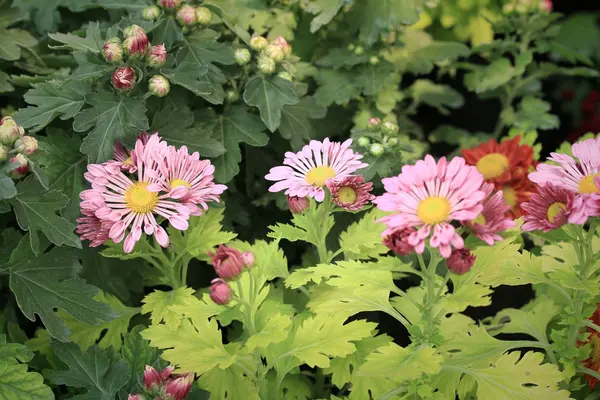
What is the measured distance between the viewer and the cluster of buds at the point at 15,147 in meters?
0.73

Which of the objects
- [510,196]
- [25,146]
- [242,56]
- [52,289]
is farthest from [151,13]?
[510,196]

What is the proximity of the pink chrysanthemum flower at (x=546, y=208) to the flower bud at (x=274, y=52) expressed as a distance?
0.44 meters

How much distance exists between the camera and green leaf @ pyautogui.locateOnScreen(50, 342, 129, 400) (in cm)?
77

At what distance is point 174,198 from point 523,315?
0.48 meters

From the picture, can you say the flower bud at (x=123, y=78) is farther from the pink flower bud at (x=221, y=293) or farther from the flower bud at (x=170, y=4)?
the pink flower bud at (x=221, y=293)

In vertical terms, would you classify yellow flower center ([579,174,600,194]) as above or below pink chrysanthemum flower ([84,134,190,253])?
above

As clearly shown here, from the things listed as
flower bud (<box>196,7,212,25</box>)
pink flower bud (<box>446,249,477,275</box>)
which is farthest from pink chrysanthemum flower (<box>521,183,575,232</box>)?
flower bud (<box>196,7,212,25</box>)

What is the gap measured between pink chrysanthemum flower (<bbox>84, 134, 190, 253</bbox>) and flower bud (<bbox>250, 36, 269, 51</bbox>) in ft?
0.87

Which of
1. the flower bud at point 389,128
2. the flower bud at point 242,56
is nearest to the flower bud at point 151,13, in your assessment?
the flower bud at point 242,56

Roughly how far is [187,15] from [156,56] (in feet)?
0.36

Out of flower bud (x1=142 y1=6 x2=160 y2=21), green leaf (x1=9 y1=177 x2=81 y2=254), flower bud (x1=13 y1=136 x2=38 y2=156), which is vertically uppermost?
flower bud (x1=142 y1=6 x2=160 y2=21)

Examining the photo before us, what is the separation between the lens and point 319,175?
766 millimetres

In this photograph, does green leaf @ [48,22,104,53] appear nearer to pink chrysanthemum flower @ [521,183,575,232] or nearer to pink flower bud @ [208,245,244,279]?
pink flower bud @ [208,245,244,279]

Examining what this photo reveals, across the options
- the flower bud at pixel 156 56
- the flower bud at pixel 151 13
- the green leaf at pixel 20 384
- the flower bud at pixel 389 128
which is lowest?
the green leaf at pixel 20 384
